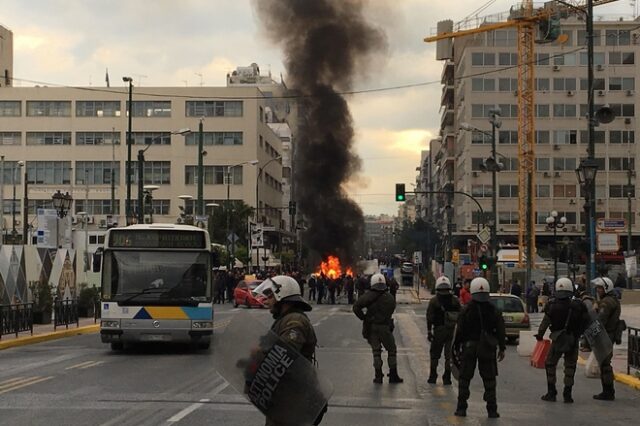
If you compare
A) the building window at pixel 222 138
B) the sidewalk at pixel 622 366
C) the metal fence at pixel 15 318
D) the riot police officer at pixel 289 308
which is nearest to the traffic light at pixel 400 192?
the sidewalk at pixel 622 366

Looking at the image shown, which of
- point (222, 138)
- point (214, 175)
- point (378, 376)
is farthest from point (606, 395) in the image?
A: point (222, 138)

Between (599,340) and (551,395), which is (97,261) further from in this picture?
(599,340)

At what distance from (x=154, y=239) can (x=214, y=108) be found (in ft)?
237

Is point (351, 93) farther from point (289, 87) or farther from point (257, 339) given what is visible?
point (257, 339)

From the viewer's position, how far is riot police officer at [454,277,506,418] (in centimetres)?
1020

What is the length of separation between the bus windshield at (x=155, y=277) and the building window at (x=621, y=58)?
7773cm

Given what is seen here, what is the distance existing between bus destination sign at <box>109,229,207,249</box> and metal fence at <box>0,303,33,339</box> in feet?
15.7

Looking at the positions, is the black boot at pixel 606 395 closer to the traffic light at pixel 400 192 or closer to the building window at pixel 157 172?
the traffic light at pixel 400 192

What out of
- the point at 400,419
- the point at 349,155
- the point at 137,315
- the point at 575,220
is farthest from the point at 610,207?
the point at 400,419

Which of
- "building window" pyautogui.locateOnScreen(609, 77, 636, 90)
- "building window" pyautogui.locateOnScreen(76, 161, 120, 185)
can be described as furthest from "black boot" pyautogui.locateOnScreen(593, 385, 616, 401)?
"building window" pyautogui.locateOnScreen(76, 161, 120, 185)

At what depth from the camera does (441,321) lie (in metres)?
14.1

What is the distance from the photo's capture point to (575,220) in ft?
290

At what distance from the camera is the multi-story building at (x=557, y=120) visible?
87812 mm

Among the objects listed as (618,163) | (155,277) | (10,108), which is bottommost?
(155,277)
